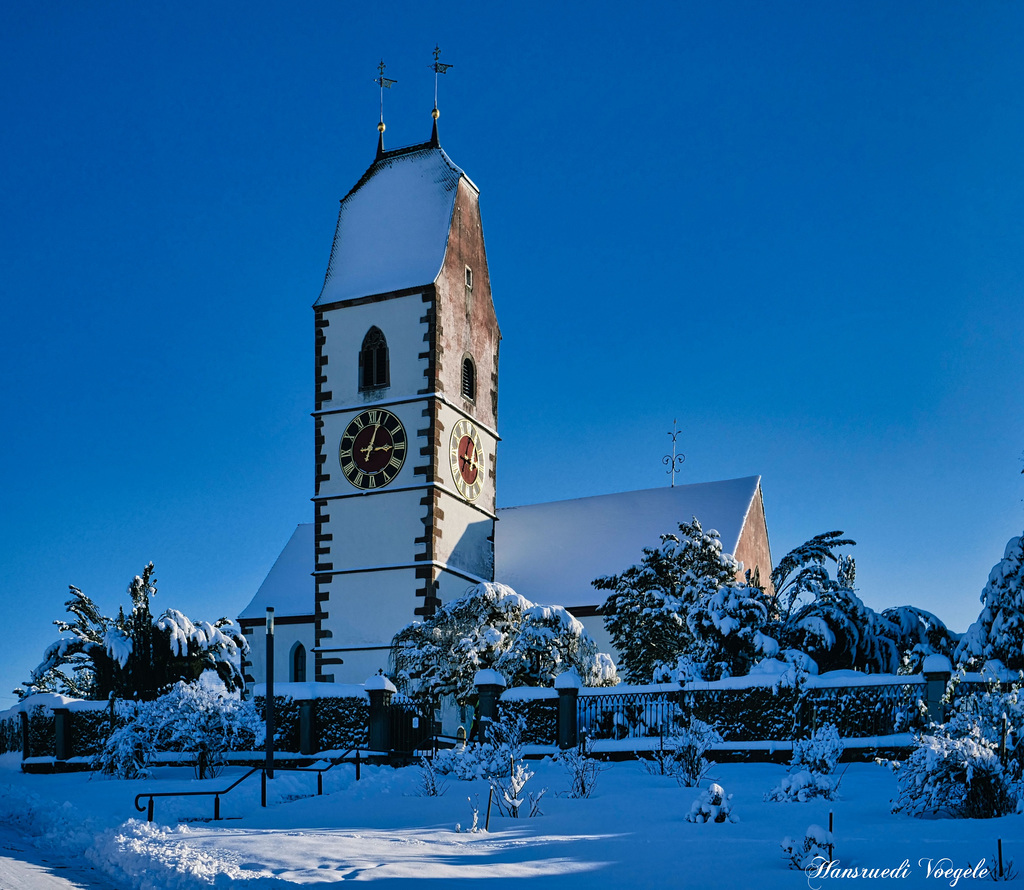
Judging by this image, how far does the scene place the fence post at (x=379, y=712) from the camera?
23625mm

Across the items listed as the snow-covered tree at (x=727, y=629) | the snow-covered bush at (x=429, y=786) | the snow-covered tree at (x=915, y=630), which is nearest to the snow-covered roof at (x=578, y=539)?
the snow-covered tree at (x=915, y=630)

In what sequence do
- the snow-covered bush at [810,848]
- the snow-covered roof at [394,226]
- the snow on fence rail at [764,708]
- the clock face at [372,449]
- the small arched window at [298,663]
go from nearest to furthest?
the snow-covered bush at [810,848] < the snow on fence rail at [764,708] < the clock face at [372,449] < the snow-covered roof at [394,226] < the small arched window at [298,663]

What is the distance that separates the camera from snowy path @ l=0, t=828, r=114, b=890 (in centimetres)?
980

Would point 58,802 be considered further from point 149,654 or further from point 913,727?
point 913,727

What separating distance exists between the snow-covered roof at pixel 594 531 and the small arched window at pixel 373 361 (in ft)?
22.8

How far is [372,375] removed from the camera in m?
35.9

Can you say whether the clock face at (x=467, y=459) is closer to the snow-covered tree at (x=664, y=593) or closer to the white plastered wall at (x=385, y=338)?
the white plastered wall at (x=385, y=338)

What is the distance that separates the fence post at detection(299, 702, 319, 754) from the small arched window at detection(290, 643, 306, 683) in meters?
13.3

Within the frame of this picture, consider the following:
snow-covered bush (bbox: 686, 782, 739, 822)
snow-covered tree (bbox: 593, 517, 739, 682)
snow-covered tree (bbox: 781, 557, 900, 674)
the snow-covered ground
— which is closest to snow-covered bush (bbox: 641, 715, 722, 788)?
the snow-covered ground

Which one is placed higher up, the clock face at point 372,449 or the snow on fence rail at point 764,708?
the clock face at point 372,449

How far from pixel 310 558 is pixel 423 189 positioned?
506 inches

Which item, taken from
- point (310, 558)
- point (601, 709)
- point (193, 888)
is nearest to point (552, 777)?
point (601, 709)

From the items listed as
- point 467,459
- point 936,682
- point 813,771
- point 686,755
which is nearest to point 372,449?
point 467,459

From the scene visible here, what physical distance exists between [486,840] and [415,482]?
→ 74.6 ft
